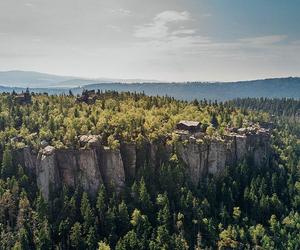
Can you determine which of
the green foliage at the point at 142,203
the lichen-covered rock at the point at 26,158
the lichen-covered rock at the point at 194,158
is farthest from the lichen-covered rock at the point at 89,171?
the lichen-covered rock at the point at 194,158

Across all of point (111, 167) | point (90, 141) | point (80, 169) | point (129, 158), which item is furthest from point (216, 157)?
point (80, 169)

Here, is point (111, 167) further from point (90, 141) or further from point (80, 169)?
point (90, 141)

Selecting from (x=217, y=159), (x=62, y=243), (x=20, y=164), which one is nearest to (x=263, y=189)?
(x=217, y=159)

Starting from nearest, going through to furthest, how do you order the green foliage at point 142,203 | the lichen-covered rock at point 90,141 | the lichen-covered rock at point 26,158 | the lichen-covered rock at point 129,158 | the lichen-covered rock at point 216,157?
the green foliage at point 142,203 → the lichen-covered rock at point 26,158 → the lichen-covered rock at point 90,141 → the lichen-covered rock at point 129,158 → the lichen-covered rock at point 216,157

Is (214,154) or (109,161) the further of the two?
(214,154)

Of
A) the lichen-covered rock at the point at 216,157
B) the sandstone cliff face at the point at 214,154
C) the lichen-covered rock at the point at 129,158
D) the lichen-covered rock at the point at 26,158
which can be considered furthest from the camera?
the lichen-covered rock at the point at 216,157

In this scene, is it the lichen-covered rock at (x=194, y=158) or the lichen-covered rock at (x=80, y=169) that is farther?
the lichen-covered rock at (x=194, y=158)

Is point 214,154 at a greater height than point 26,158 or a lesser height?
greater

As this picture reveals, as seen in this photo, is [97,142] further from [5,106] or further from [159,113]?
[5,106]

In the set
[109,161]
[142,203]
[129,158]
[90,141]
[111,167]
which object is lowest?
[142,203]

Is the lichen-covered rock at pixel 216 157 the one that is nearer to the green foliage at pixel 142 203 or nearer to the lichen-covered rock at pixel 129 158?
the green foliage at pixel 142 203
